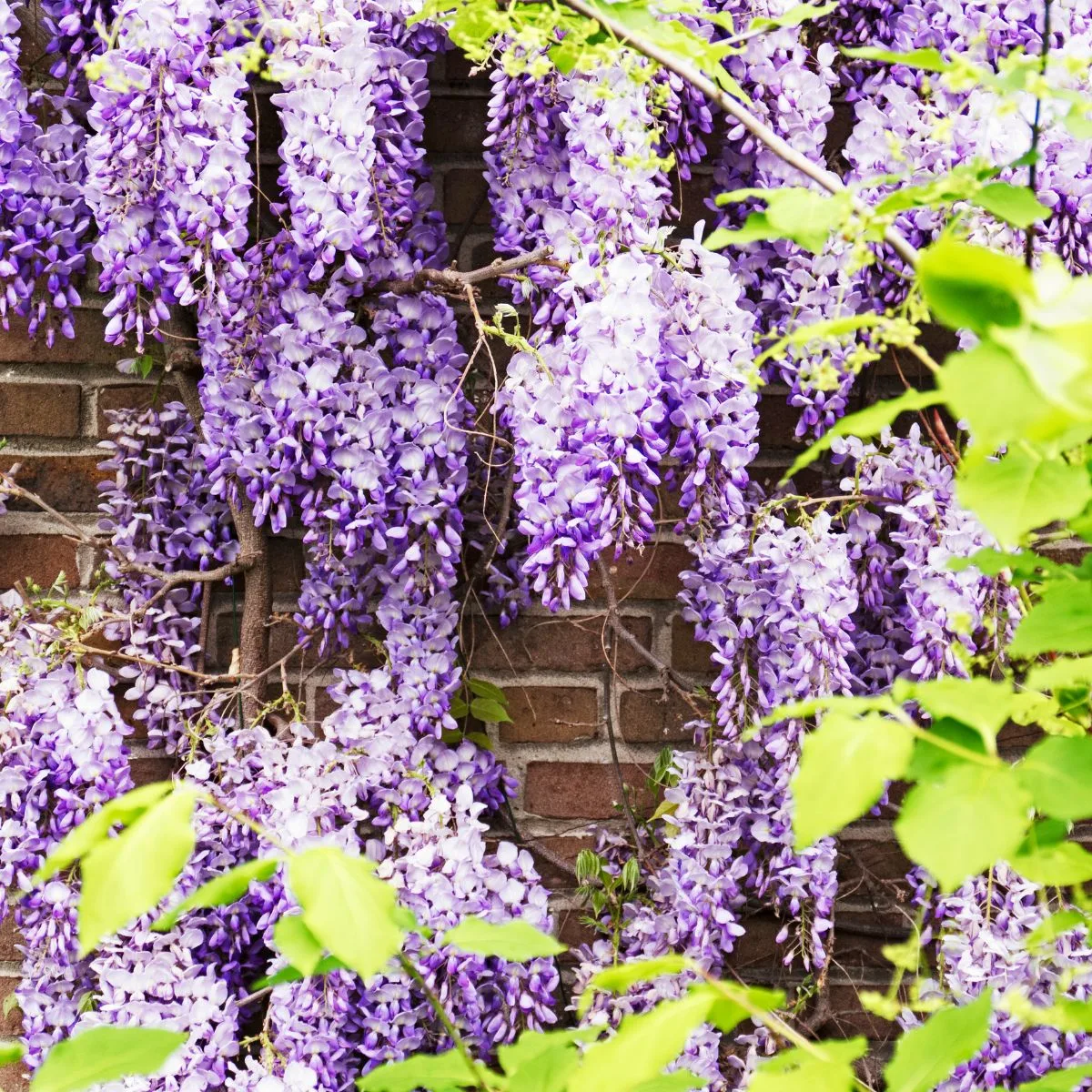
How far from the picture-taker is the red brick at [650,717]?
4.79 feet

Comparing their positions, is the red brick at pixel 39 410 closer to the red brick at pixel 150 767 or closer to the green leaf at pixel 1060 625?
the red brick at pixel 150 767

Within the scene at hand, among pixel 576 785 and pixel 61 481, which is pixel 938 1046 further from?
pixel 61 481

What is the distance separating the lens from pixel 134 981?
1195mm

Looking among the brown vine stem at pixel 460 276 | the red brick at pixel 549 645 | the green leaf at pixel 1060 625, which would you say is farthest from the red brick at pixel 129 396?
the green leaf at pixel 1060 625

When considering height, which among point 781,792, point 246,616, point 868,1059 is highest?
point 246,616

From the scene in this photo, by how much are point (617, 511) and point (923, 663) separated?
36 centimetres

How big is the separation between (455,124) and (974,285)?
1.16 meters

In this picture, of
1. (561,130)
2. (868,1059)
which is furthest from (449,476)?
(868,1059)

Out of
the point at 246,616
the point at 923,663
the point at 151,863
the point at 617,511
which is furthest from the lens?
the point at 246,616

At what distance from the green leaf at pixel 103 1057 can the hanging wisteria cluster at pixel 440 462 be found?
22.3 inches

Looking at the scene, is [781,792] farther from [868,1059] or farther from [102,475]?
[102,475]

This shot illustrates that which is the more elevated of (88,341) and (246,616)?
(88,341)

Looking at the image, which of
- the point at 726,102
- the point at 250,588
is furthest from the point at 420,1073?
the point at 250,588

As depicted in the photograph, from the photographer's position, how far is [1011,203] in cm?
56
